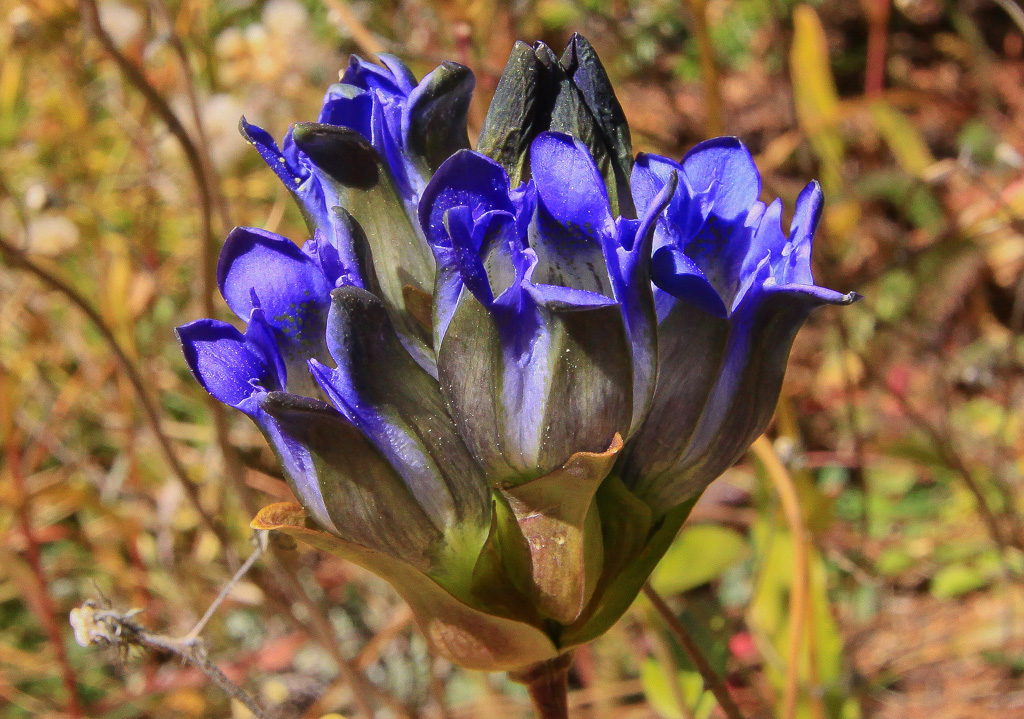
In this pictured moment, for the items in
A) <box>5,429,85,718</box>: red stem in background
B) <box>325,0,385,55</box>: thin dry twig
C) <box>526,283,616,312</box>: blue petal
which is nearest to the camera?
<box>526,283,616,312</box>: blue petal

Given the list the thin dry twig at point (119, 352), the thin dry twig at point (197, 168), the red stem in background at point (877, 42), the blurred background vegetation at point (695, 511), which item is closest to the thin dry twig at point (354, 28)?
the blurred background vegetation at point (695, 511)

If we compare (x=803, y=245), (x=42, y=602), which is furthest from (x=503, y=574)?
(x=42, y=602)

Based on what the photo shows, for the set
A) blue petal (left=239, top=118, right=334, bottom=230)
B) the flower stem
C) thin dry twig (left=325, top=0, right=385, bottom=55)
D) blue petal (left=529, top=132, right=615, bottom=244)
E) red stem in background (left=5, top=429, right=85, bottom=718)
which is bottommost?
red stem in background (left=5, top=429, right=85, bottom=718)

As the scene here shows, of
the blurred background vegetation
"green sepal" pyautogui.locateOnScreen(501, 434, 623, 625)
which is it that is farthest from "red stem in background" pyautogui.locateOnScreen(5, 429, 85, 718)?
"green sepal" pyautogui.locateOnScreen(501, 434, 623, 625)

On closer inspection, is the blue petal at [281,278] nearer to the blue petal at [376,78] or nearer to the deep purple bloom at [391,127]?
the deep purple bloom at [391,127]

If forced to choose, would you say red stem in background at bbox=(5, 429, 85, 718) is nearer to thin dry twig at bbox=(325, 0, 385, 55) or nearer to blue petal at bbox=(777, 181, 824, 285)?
thin dry twig at bbox=(325, 0, 385, 55)

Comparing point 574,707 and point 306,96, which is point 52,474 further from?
point 574,707

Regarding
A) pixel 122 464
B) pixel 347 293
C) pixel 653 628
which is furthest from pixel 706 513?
pixel 347 293

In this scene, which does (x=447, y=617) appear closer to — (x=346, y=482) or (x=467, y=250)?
(x=346, y=482)
